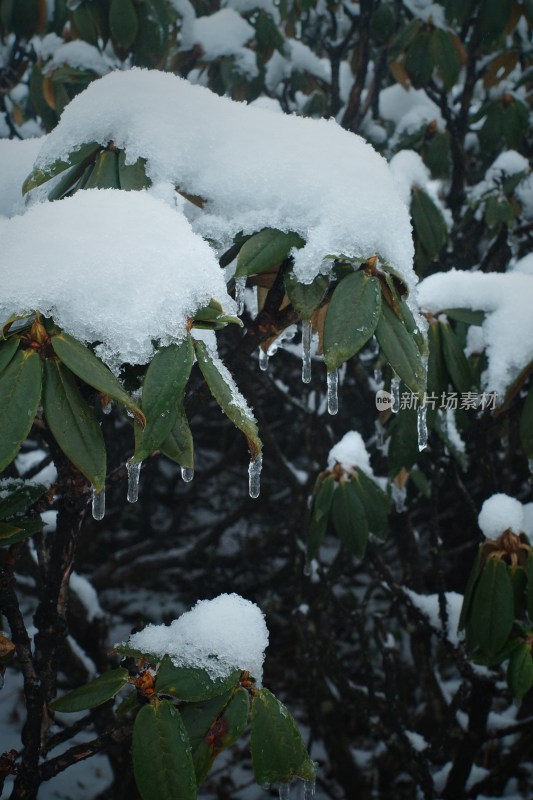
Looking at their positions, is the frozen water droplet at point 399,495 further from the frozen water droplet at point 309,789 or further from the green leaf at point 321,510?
the frozen water droplet at point 309,789

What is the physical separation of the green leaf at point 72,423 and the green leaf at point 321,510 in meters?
0.83

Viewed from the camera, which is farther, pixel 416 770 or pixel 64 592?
pixel 416 770

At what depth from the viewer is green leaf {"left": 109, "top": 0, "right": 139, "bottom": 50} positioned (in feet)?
5.21

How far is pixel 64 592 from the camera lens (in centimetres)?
90

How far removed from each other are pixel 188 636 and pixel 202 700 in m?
0.10

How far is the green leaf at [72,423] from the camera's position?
0.57 meters

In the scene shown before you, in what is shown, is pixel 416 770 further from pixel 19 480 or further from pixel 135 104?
pixel 135 104

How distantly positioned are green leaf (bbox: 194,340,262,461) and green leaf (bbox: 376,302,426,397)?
15cm

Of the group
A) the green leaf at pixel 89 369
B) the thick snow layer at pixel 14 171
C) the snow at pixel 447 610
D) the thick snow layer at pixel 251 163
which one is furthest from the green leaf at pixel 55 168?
the snow at pixel 447 610

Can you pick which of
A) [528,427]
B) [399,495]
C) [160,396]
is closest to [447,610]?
Result: [399,495]

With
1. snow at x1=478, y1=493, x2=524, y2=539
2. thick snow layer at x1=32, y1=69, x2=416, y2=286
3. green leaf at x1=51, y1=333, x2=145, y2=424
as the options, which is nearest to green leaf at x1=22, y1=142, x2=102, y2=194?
thick snow layer at x1=32, y1=69, x2=416, y2=286

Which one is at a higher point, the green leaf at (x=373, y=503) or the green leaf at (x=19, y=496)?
the green leaf at (x=373, y=503)

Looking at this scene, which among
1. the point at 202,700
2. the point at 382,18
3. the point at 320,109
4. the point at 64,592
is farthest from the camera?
the point at 320,109

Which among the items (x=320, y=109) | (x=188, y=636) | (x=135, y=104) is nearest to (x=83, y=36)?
(x=320, y=109)
